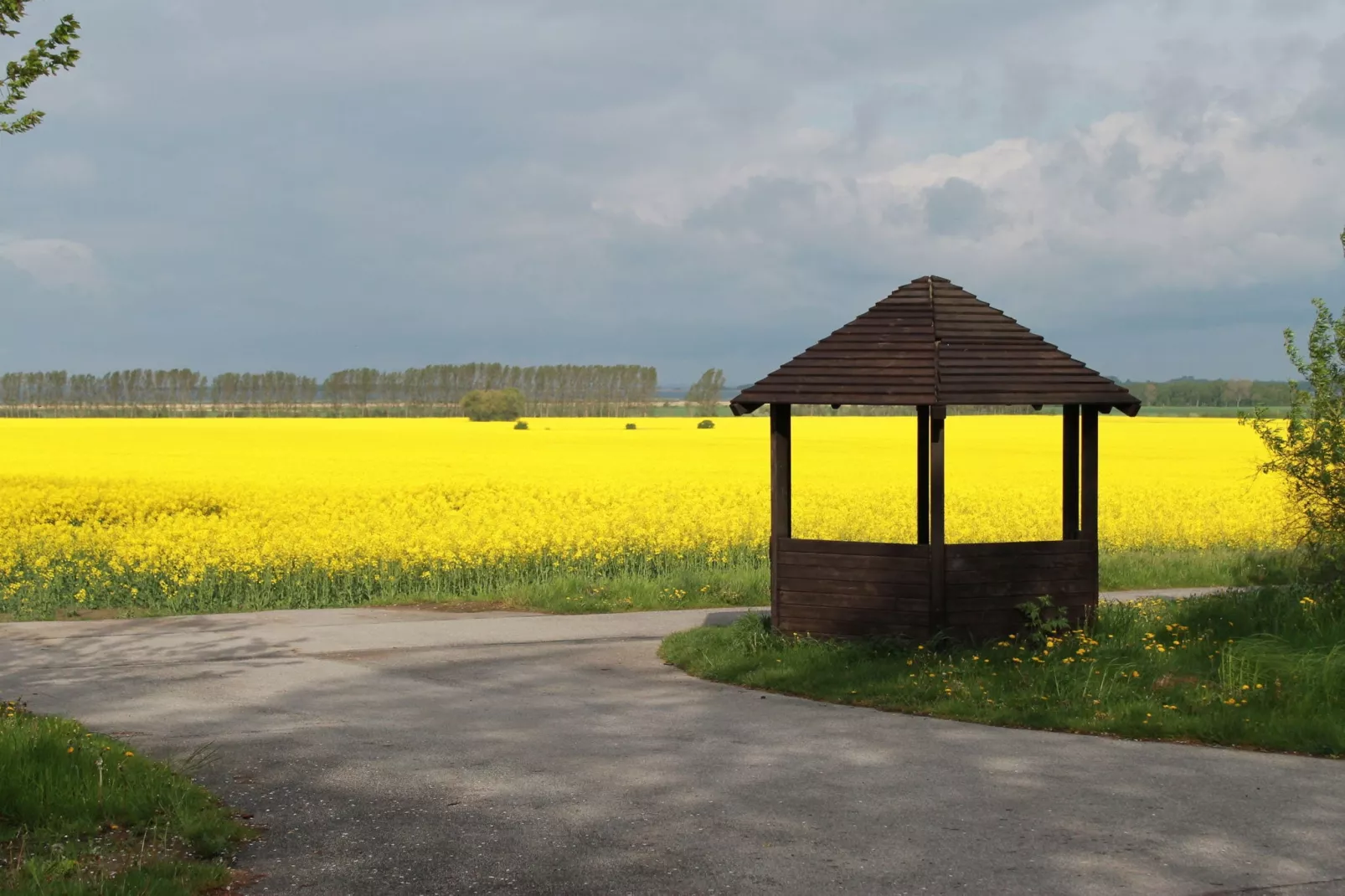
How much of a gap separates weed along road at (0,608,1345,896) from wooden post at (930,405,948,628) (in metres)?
2.02

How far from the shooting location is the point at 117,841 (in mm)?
6383

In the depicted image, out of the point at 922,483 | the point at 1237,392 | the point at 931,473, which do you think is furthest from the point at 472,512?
the point at 1237,392

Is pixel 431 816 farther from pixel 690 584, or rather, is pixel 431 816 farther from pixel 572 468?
pixel 572 468

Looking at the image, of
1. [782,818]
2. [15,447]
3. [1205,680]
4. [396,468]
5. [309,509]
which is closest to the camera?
[782,818]

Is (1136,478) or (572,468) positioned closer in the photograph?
(1136,478)

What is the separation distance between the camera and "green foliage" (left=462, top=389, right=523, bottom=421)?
84312mm

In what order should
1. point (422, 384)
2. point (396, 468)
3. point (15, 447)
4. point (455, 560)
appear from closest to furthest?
point (455, 560)
point (396, 468)
point (15, 447)
point (422, 384)

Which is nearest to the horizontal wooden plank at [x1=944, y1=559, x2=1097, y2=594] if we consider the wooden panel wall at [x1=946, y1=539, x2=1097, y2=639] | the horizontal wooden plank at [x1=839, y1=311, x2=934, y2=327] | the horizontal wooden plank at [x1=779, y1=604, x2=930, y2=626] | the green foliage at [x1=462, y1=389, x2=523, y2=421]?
the wooden panel wall at [x1=946, y1=539, x2=1097, y2=639]

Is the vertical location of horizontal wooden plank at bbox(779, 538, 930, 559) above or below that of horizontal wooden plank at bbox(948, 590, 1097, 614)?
above

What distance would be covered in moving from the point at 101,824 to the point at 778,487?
294 inches

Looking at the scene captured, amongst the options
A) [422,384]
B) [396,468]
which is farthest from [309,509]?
[422,384]

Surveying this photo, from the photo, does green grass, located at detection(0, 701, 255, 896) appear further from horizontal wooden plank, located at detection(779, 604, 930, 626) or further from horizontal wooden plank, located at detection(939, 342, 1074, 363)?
horizontal wooden plank, located at detection(939, 342, 1074, 363)

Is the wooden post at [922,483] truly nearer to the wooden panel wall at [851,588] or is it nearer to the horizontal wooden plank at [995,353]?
the horizontal wooden plank at [995,353]

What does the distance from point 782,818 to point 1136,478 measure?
2799cm
